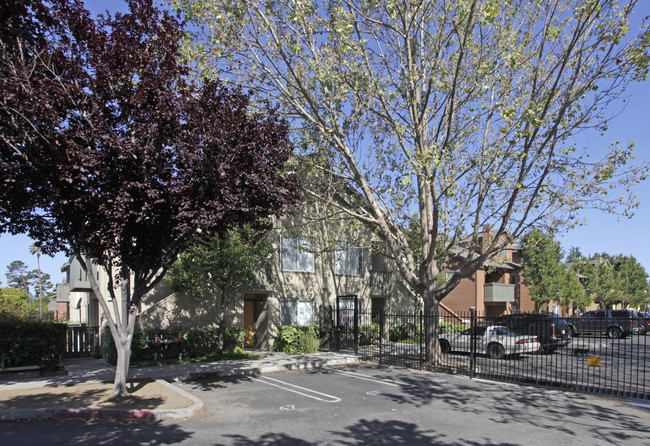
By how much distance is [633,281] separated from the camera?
65.6 metres

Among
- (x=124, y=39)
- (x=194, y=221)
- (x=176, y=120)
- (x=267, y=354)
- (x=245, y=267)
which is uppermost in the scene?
(x=124, y=39)

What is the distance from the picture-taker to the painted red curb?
849 cm

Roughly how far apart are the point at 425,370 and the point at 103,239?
33.6 ft

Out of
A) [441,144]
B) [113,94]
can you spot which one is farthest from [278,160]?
[441,144]

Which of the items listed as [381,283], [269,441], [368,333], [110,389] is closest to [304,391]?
[269,441]

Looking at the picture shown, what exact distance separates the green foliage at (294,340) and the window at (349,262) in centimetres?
432

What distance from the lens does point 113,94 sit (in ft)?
29.7

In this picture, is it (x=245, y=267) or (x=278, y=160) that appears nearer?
(x=278, y=160)

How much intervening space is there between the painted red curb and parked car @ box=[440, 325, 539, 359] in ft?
29.8

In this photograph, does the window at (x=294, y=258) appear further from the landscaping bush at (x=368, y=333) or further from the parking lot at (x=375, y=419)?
the parking lot at (x=375, y=419)

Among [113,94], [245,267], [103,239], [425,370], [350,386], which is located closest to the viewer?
[113,94]

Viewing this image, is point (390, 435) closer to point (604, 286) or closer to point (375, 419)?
point (375, 419)

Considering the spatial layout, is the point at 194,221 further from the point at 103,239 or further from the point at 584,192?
the point at 584,192

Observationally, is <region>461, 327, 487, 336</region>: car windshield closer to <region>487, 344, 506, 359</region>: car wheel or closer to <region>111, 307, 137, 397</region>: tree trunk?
<region>487, 344, 506, 359</region>: car wheel
